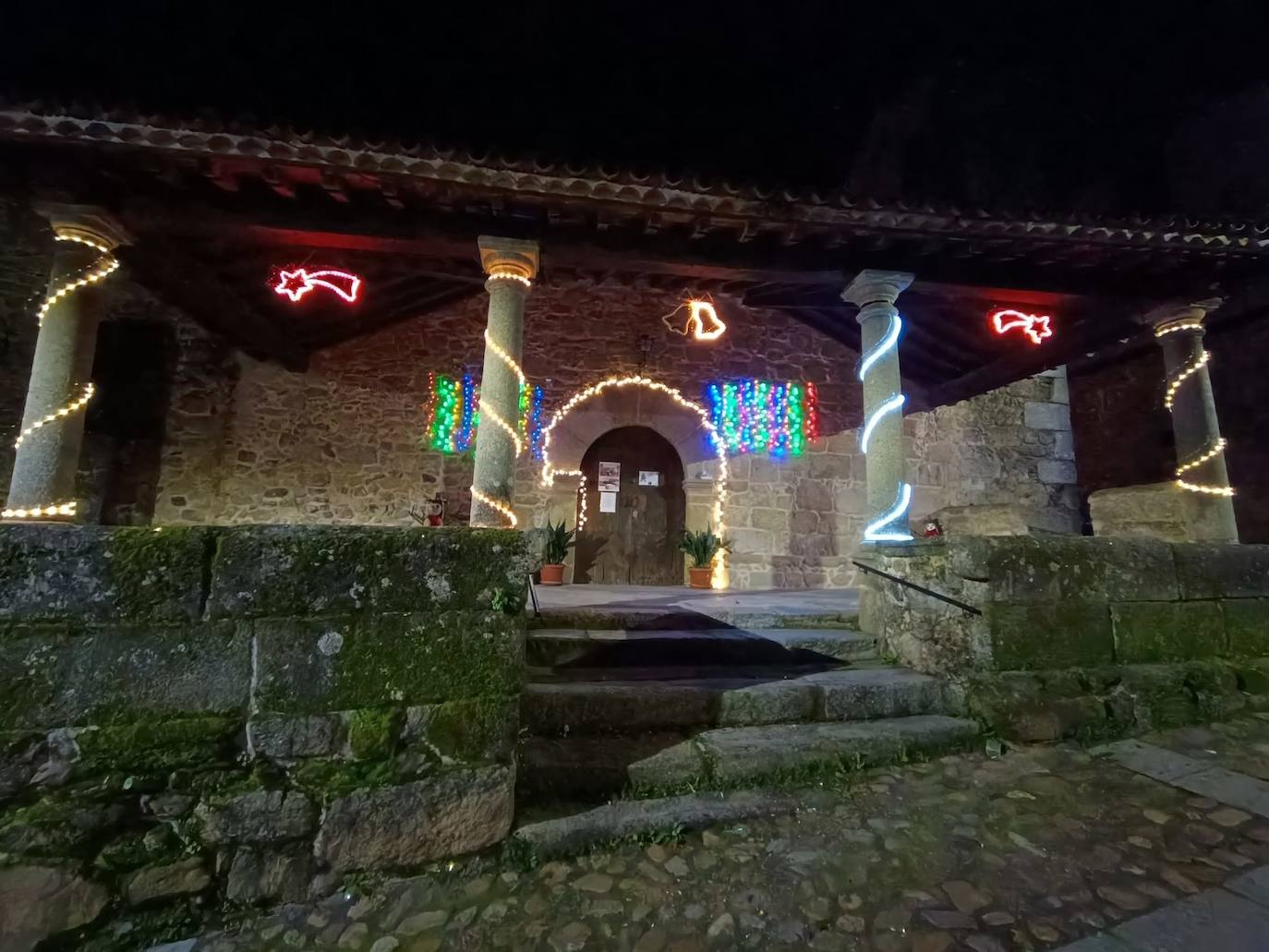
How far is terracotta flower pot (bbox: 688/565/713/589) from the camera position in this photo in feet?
19.8

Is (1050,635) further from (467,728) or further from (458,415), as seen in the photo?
(458,415)

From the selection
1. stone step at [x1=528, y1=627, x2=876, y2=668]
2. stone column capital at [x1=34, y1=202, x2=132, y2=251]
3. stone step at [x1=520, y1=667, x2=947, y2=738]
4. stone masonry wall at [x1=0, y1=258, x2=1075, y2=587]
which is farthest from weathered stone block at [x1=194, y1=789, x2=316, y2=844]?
stone masonry wall at [x1=0, y1=258, x2=1075, y2=587]

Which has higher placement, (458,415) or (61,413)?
(458,415)

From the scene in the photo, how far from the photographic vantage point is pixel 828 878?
151 cm

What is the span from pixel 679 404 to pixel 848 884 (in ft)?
18.3

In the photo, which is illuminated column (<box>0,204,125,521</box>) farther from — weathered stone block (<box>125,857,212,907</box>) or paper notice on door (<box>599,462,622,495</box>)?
paper notice on door (<box>599,462,622,495</box>)

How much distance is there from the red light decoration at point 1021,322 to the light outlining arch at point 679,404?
10.1ft

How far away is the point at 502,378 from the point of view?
3.69 m

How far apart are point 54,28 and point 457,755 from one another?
11.3 meters

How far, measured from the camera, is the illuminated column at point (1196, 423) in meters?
4.27

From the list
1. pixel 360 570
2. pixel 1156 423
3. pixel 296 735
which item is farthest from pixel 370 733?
pixel 1156 423

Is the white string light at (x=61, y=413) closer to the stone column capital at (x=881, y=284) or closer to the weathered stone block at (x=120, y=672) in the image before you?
the weathered stone block at (x=120, y=672)

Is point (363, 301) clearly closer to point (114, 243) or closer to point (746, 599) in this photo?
point (114, 243)

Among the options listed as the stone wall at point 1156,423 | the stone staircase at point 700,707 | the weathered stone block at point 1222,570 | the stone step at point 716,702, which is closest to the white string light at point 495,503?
the stone staircase at point 700,707
